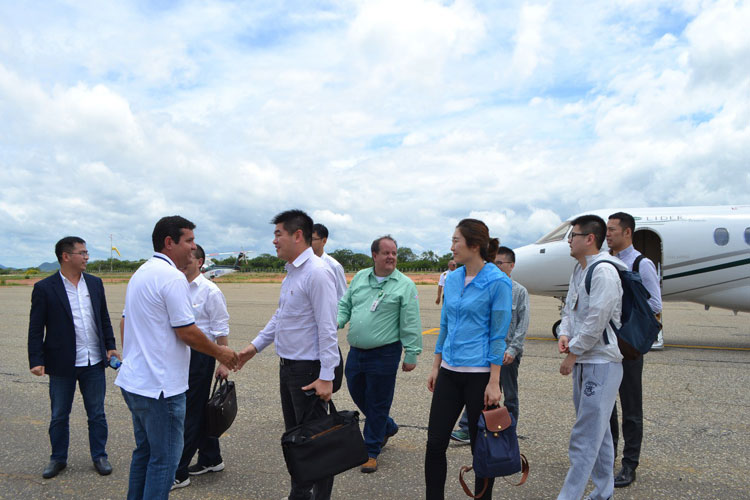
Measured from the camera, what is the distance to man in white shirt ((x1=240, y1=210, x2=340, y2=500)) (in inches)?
128

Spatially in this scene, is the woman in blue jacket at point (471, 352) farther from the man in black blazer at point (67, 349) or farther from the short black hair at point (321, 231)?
the man in black blazer at point (67, 349)

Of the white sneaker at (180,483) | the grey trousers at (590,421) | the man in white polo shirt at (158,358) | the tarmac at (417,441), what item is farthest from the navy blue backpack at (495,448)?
the white sneaker at (180,483)

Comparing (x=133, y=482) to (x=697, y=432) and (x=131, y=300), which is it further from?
(x=697, y=432)

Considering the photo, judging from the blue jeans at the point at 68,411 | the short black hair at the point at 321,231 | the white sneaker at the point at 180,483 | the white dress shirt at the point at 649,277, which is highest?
the short black hair at the point at 321,231

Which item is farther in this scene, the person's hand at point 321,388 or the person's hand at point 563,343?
the person's hand at point 563,343

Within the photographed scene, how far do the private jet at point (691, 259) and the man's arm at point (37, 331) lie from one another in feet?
28.6

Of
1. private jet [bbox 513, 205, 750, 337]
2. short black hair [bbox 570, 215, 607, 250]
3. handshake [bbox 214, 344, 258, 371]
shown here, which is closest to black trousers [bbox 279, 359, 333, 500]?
handshake [bbox 214, 344, 258, 371]

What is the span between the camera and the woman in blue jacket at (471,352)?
318cm

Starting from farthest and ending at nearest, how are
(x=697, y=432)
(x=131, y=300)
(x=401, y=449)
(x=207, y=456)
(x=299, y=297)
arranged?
(x=697, y=432) < (x=401, y=449) < (x=207, y=456) < (x=299, y=297) < (x=131, y=300)

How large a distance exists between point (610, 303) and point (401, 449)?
2.41m

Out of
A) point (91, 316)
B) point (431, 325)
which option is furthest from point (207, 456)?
point (431, 325)

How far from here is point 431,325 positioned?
14023 mm

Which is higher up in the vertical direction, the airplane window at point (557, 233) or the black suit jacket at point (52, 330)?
the airplane window at point (557, 233)

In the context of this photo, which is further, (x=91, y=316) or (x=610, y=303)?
(x=91, y=316)
